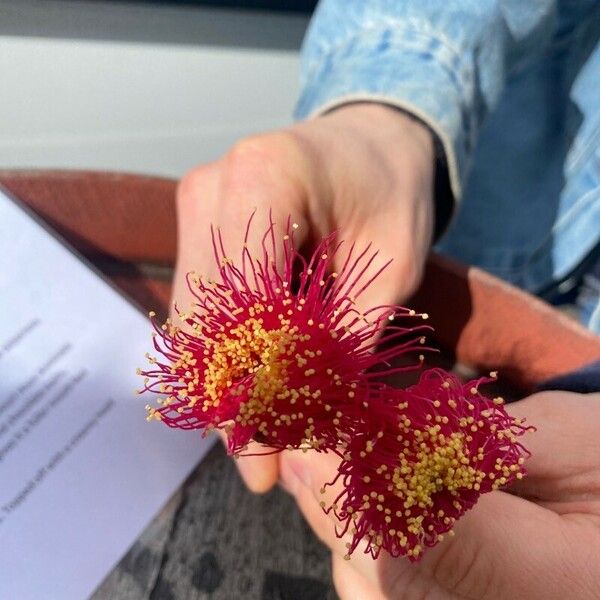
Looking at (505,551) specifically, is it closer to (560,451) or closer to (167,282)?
(560,451)

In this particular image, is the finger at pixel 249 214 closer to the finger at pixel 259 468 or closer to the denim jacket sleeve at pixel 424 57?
the finger at pixel 259 468

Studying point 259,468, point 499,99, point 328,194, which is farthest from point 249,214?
point 499,99

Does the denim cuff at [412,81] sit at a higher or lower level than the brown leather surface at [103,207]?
higher

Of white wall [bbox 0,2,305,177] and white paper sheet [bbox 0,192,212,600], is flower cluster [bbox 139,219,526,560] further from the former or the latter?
white wall [bbox 0,2,305,177]

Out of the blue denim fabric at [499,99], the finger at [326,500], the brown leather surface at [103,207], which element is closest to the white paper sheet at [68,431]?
the brown leather surface at [103,207]

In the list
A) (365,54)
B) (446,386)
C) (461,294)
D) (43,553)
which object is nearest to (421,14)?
(365,54)

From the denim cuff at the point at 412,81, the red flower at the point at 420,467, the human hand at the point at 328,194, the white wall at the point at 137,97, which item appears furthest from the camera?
the white wall at the point at 137,97

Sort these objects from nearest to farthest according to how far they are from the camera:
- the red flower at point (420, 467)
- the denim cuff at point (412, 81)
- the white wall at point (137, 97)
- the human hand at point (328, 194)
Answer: the red flower at point (420, 467)
the human hand at point (328, 194)
the denim cuff at point (412, 81)
the white wall at point (137, 97)

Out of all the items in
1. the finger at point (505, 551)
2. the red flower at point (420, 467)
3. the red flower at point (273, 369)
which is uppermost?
the red flower at point (273, 369)
